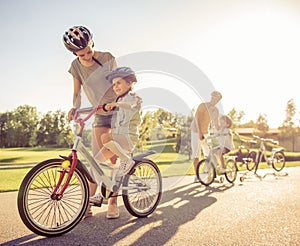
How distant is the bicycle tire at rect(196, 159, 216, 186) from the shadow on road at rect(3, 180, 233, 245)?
1.86 meters

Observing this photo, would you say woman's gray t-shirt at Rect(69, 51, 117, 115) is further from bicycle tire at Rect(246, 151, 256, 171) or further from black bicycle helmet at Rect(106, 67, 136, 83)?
bicycle tire at Rect(246, 151, 256, 171)

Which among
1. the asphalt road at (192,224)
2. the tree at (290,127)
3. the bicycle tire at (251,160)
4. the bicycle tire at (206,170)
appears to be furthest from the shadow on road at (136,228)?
the tree at (290,127)

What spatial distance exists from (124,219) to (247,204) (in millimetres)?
1941

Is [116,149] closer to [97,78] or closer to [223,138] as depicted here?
[97,78]

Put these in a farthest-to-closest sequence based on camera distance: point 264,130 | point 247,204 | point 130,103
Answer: point 264,130, point 247,204, point 130,103

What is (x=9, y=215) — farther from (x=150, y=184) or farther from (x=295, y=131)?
(x=295, y=131)

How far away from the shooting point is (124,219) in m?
3.83

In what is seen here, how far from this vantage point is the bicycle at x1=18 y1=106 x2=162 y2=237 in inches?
118

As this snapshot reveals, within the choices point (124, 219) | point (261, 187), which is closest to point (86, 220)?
point (124, 219)

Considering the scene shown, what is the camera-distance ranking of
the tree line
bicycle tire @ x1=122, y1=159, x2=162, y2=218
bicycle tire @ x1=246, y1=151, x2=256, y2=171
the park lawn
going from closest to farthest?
bicycle tire @ x1=122, y1=159, x2=162, y2=218
bicycle tire @ x1=246, y1=151, x2=256, y2=171
the park lawn
the tree line

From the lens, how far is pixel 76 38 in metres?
3.47

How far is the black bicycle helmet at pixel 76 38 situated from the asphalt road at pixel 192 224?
6.35 feet

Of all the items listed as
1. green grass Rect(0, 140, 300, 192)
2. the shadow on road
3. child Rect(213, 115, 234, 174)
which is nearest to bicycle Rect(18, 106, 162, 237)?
the shadow on road

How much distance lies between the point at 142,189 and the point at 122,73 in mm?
1434
